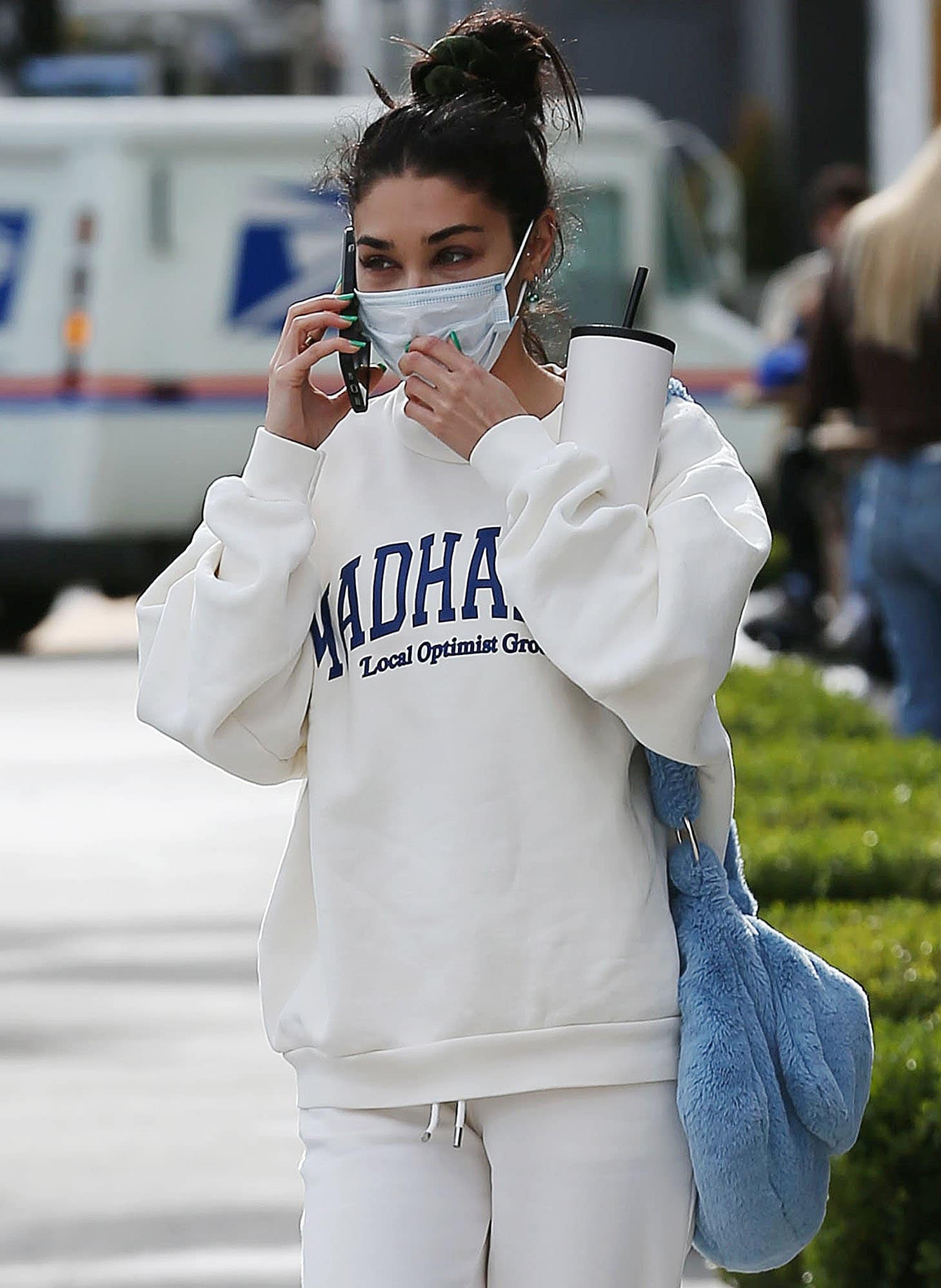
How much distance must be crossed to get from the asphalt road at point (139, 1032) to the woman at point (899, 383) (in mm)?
1966

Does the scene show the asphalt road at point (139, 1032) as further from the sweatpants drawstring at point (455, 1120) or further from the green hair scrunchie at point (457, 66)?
the green hair scrunchie at point (457, 66)

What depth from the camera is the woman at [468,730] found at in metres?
2.65

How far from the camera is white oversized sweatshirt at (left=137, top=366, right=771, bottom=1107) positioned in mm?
2639

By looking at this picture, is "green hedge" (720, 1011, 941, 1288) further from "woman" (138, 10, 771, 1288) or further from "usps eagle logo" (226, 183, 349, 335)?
"usps eagle logo" (226, 183, 349, 335)

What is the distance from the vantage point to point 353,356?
284cm

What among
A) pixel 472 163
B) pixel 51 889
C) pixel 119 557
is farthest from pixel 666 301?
pixel 472 163

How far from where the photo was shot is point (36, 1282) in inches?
174

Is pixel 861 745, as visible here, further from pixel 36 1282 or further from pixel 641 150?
pixel 641 150

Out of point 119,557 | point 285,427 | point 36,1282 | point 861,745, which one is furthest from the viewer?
point 119,557

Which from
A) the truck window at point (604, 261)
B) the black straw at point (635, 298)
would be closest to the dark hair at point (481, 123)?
the black straw at point (635, 298)

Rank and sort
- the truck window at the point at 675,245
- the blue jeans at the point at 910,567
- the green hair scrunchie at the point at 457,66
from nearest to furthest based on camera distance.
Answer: the green hair scrunchie at the point at 457,66
the blue jeans at the point at 910,567
the truck window at the point at 675,245

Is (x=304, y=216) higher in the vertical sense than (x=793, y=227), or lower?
higher

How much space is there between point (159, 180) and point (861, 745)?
805 centimetres

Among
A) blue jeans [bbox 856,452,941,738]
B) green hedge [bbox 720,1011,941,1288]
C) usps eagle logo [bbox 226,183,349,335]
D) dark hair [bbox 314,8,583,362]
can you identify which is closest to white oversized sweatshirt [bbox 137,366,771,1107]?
dark hair [bbox 314,8,583,362]
